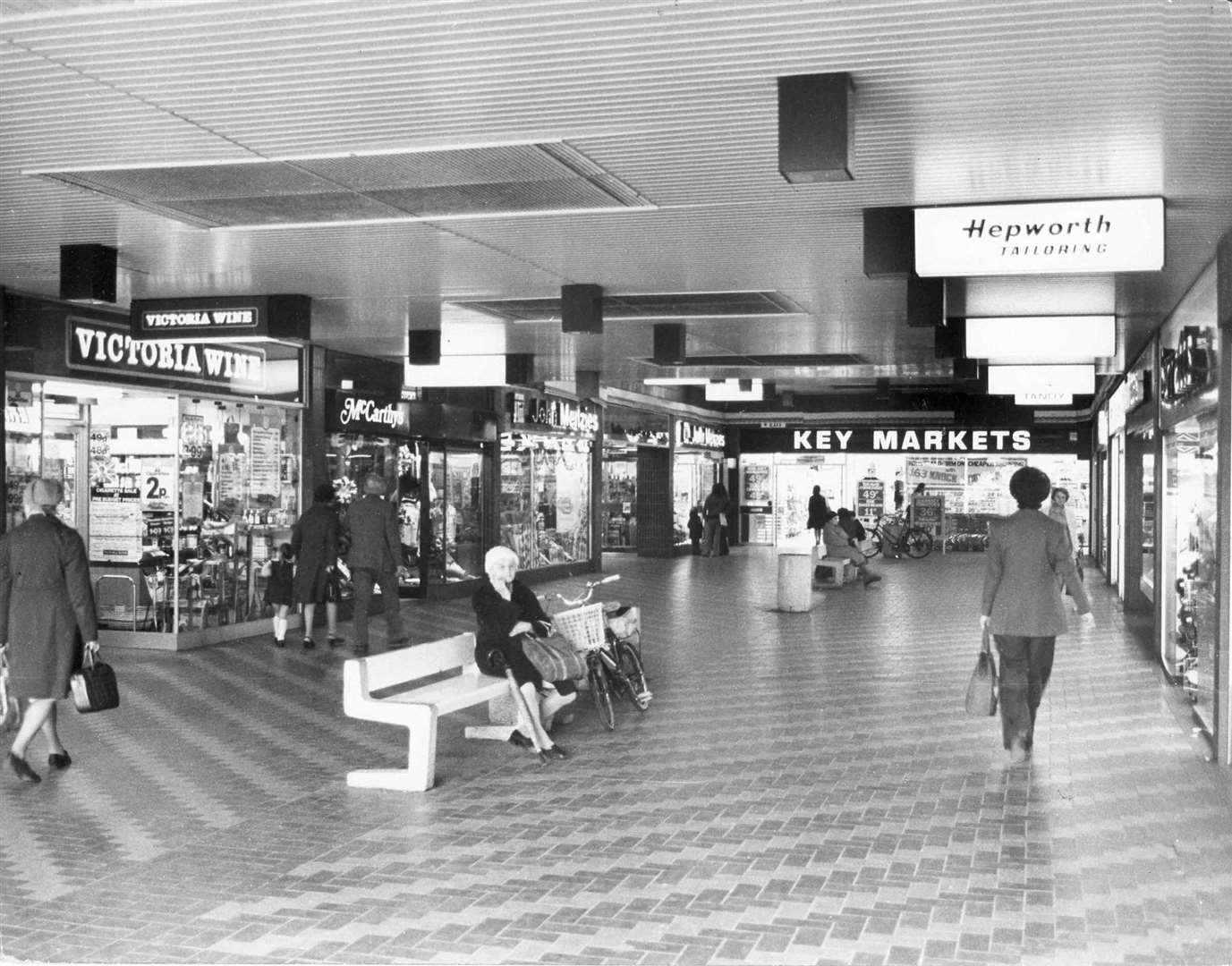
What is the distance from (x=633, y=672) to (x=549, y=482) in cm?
1235

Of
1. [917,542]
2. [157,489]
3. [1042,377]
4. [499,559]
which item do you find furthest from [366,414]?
[917,542]

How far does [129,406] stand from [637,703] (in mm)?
6573

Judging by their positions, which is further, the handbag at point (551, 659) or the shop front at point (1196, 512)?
the handbag at point (551, 659)

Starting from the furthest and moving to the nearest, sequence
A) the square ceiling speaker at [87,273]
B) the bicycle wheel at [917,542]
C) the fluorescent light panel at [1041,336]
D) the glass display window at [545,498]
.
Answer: the bicycle wheel at [917,542] → the glass display window at [545,498] → the fluorescent light panel at [1041,336] → the square ceiling speaker at [87,273]

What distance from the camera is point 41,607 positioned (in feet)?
23.7

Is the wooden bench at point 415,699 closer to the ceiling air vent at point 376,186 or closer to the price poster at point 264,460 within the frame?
the ceiling air vent at point 376,186

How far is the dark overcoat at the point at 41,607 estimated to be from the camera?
7.18 metres

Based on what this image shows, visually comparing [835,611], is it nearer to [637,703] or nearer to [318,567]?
[318,567]

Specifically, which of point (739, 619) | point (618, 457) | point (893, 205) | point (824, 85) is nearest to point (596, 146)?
point (824, 85)

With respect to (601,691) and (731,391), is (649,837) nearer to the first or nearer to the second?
(601,691)

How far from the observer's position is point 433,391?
1781 cm

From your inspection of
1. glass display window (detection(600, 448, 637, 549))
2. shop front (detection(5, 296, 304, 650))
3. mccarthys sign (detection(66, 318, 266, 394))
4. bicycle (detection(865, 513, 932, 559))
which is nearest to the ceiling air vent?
mccarthys sign (detection(66, 318, 266, 394))

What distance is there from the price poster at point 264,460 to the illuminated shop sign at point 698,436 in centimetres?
1511

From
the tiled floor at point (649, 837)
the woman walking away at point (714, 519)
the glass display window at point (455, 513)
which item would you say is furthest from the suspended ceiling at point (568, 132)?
the woman walking away at point (714, 519)
